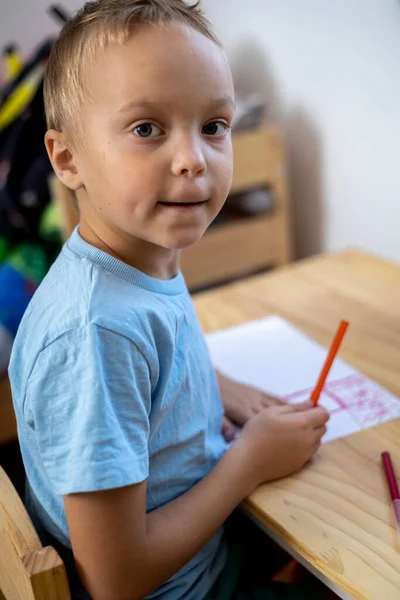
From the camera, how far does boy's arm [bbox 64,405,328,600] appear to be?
57cm

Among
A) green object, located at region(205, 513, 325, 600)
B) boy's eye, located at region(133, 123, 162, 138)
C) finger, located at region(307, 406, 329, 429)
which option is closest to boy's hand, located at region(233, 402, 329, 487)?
finger, located at region(307, 406, 329, 429)

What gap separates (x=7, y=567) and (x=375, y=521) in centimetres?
36

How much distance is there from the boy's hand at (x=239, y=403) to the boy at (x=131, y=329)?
0.36 feet

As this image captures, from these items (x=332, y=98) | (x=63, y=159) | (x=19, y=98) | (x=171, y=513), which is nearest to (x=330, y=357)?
(x=171, y=513)

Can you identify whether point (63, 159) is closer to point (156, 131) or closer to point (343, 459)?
point (156, 131)

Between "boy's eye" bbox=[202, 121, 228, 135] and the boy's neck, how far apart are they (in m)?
0.13

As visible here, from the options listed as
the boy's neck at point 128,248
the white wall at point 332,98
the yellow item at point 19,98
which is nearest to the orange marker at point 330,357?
the boy's neck at point 128,248

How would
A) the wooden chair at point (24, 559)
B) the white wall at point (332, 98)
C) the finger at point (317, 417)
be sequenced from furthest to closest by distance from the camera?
the white wall at point (332, 98)
the finger at point (317, 417)
the wooden chair at point (24, 559)

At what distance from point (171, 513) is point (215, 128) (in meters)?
0.38

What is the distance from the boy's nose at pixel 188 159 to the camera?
60 centimetres

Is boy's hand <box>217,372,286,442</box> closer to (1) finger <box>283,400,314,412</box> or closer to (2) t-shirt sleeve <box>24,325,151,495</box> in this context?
(1) finger <box>283,400,314,412</box>

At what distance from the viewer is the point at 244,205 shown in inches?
68.5

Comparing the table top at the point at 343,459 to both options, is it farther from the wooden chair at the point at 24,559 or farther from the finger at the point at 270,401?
the wooden chair at the point at 24,559

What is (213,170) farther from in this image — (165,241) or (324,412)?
(324,412)
